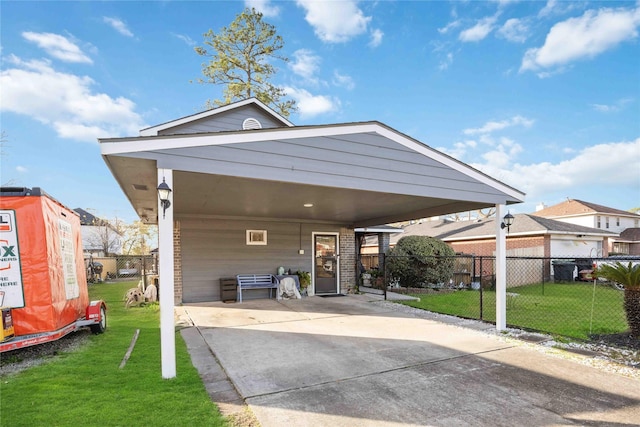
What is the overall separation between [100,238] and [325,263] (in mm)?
24737

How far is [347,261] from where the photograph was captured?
11641 millimetres

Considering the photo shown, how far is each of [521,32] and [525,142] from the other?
1038 centimetres

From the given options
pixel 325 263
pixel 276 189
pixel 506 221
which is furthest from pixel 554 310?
pixel 276 189

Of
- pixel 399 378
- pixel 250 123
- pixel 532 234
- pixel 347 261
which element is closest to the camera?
pixel 399 378

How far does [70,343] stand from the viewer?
5.38 metres

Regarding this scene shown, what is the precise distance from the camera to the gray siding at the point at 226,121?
32.2 feet

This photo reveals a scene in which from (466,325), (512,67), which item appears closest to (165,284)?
(466,325)

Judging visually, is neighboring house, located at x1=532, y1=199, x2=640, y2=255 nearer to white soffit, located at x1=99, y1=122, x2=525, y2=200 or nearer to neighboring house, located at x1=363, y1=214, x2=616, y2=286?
neighboring house, located at x1=363, y1=214, x2=616, y2=286

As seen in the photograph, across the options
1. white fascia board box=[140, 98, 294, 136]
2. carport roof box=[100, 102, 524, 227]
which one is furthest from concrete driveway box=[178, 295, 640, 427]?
white fascia board box=[140, 98, 294, 136]

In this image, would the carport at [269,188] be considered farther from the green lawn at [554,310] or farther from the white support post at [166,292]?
the green lawn at [554,310]

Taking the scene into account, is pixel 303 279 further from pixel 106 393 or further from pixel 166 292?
pixel 106 393

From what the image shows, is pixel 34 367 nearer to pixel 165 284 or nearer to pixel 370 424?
pixel 165 284

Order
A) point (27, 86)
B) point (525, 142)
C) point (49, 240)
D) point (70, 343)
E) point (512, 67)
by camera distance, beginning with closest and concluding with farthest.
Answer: point (49, 240) → point (70, 343) → point (27, 86) → point (512, 67) → point (525, 142)

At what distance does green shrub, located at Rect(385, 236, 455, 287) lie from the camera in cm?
1266
